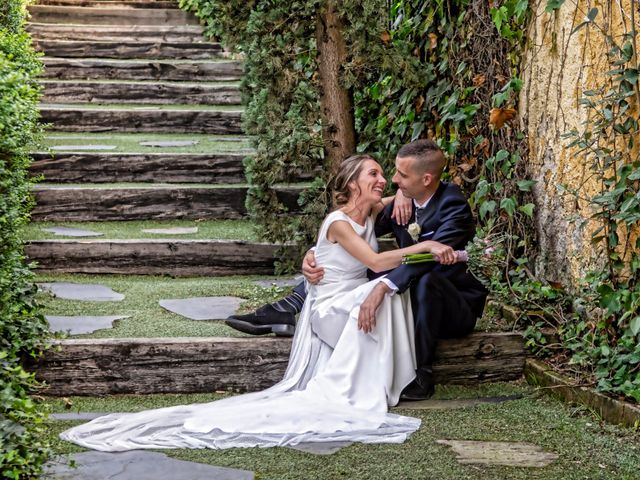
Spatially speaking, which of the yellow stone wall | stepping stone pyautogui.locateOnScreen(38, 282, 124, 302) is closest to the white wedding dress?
the yellow stone wall

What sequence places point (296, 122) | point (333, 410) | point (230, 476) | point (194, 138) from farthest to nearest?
point (194, 138), point (296, 122), point (333, 410), point (230, 476)

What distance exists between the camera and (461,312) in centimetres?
432

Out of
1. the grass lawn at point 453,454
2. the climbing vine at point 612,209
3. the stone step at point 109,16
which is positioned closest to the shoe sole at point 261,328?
the grass lawn at point 453,454

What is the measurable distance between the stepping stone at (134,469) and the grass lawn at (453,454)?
0.07m

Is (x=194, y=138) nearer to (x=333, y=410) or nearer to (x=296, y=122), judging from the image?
(x=296, y=122)

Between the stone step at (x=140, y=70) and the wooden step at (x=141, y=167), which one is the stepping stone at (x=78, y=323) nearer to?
the wooden step at (x=141, y=167)

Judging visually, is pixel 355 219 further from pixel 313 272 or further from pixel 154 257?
pixel 154 257

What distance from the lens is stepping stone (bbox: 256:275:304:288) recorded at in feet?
18.6

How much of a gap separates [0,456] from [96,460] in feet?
2.27

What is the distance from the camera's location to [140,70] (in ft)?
32.0

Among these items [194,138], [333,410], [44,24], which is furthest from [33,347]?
[44,24]

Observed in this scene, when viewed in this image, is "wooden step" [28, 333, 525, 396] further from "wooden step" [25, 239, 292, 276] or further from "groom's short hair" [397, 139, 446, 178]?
"wooden step" [25, 239, 292, 276]

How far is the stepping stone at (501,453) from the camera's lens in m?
3.35

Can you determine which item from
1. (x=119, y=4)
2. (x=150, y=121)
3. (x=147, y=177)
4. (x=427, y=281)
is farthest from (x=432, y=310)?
(x=119, y=4)
